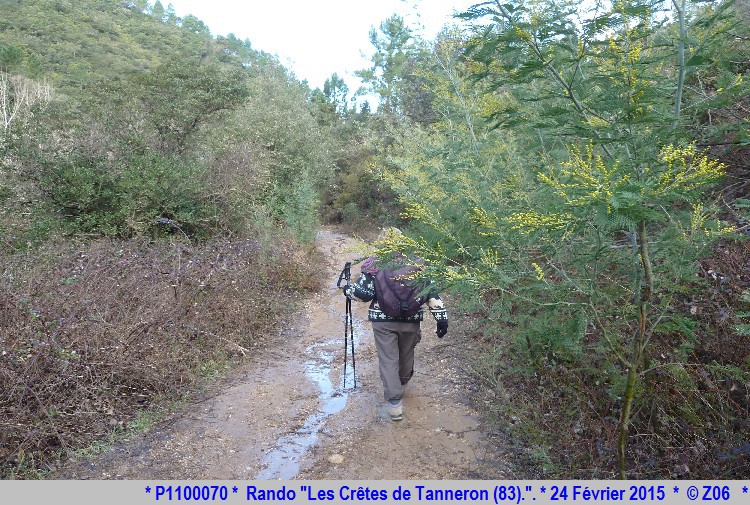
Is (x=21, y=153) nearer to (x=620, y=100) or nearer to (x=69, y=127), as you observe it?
(x=69, y=127)

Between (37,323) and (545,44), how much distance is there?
4.97 m

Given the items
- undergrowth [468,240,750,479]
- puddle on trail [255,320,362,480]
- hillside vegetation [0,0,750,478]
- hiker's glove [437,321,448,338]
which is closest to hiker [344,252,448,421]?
hiker's glove [437,321,448,338]

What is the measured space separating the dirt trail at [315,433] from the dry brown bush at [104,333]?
1.38 feet

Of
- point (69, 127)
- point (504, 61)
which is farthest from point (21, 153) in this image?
point (504, 61)

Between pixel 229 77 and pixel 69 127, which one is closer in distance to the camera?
pixel 69 127

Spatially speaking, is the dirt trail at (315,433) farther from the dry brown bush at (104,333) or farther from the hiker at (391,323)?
→ the dry brown bush at (104,333)

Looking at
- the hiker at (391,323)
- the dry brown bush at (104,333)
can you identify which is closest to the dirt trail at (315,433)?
the hiker at (391,323)

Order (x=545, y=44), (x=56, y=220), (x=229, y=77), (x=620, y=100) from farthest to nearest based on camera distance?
(x=229, y=77) < (x=56, y=220) < (x=545, y=44) < (x=620, y=100)

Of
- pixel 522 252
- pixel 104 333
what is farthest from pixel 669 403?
pixel 104 333

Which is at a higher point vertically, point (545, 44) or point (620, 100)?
point (545, 44)

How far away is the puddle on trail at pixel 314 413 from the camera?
4.50m

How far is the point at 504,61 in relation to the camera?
2.92 metres

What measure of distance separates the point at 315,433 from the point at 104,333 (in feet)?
7.82

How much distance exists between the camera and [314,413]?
5668 millimetres
